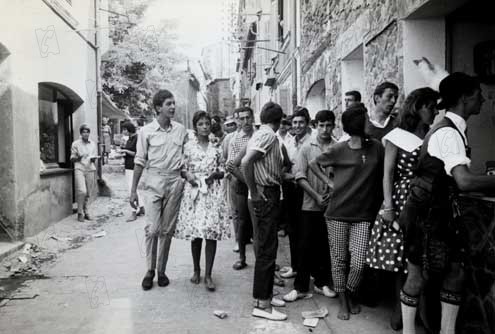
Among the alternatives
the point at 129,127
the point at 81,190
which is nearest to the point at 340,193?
the point at 81,190

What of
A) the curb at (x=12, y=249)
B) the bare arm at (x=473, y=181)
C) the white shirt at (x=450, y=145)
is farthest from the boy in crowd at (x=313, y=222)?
the curb at (x=12, y=249)

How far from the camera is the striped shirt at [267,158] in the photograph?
3.74m

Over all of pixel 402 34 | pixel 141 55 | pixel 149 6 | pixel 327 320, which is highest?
pixel 149 6

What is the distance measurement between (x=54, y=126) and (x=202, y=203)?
17.9 feet

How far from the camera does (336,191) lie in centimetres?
374

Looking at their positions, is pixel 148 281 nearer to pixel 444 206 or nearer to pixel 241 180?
pixel 241 180

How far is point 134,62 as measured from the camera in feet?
66.8

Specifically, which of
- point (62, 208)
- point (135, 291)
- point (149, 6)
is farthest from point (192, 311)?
point (149, 6)

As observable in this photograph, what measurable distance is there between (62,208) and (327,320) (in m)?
6.22

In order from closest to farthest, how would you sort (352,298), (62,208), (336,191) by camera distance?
(336,191)
(352,298)
(62,208)

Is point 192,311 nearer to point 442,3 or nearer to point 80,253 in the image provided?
point 80,253

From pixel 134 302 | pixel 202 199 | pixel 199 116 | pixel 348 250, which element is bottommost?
pixel 134 302

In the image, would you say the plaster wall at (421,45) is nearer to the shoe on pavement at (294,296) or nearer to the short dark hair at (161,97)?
the shoe on pavement at (294,296)

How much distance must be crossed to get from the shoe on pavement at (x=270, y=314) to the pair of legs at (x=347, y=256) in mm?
470
